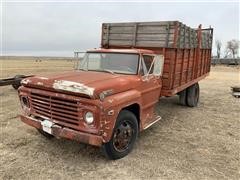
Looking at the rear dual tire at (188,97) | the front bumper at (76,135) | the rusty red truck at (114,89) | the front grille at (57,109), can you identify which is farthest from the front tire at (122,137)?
the rear dual tire at (188,97)

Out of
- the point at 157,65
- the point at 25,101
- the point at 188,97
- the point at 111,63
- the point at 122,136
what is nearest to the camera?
the point at 122,136

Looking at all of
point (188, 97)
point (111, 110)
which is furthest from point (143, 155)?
point (188, 97)

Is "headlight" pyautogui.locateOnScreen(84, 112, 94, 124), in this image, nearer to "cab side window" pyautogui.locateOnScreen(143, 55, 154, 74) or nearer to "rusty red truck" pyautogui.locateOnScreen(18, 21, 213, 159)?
"rusty red truck" pyautogui.locateOnScreen(18, 21, 213, 159)

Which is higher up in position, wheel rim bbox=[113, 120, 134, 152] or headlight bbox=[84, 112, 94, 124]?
headlight bbox=[84, 112, 94, 124]

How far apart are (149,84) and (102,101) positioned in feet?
6.28

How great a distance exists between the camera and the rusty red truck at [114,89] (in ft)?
15.9

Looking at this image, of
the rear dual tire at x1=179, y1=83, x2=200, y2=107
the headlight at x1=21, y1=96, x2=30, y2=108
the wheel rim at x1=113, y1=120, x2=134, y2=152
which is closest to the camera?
the wheel rim at x1=113, y1=120, x2=134, y2=152

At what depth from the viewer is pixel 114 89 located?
203 inches

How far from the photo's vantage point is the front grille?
4.98 metres

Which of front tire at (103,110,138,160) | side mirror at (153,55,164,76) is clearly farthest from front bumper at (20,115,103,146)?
side mirror at (153,55,164,76)

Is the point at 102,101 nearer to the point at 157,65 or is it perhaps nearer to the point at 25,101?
the point at 25,101

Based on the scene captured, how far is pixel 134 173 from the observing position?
491 centimetres

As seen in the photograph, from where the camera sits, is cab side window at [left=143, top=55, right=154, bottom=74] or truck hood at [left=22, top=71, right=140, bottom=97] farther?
cab side window at [left=143, top=55, right=154, bottom=74]

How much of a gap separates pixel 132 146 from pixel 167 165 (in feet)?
2.72
